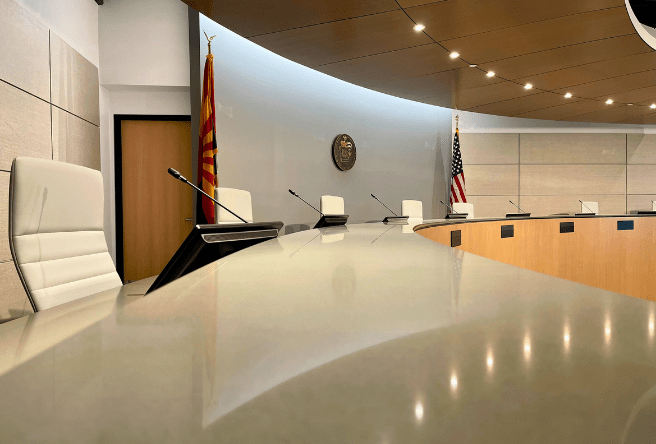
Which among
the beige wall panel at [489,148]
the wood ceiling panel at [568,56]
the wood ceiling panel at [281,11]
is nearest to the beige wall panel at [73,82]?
the wood ceiling panel at [281,11]

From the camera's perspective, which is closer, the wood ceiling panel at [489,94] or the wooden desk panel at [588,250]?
the wooden desk panel at [588,250]

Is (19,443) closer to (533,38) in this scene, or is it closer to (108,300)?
(108,300)

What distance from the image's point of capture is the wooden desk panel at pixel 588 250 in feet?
14.9

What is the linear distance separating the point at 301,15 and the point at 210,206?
217cm

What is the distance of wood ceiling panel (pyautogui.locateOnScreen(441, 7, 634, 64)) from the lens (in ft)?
13.3

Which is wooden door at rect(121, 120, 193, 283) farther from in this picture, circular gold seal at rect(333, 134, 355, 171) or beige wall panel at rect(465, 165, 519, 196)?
beige wall panel at rect(465, 165, 519, 196)

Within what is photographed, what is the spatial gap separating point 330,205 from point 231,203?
1641mm

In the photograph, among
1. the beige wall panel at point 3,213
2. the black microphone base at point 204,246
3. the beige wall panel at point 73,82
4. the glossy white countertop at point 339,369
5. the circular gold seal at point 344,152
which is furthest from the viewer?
the circular gold seal at point 344,152

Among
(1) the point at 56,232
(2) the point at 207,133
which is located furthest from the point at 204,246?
(2) the point at 207,133

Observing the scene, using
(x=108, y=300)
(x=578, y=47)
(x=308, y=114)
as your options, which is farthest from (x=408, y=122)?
(x=108, y=300)

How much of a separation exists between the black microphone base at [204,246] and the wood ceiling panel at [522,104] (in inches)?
261

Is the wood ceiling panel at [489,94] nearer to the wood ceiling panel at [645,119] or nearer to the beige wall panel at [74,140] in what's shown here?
the wood ceiling panel at [645,119]

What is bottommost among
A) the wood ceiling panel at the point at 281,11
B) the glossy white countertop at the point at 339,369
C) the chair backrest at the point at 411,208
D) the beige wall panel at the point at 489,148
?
the glossy white countertop at the point at 339,369

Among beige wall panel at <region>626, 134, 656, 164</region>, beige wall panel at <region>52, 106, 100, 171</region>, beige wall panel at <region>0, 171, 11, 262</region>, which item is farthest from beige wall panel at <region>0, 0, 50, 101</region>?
beige wall panel at <region>626, 134, 656, 164</region>
